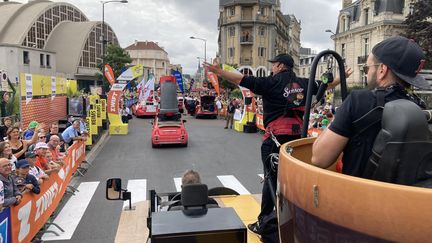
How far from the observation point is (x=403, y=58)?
6.40 feet

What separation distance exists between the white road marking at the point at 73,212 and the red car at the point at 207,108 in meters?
22.5

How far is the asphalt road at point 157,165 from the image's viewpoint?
26.9 ft

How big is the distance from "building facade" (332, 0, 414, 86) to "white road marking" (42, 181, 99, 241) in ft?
119

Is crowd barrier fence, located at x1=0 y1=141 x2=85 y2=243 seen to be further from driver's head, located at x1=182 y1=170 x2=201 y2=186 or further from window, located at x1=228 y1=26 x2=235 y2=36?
window, located at x1=228 y1=26 x2=235 y2=36

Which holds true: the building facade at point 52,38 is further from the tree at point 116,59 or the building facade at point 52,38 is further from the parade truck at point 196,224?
the parade truck at point 196,224

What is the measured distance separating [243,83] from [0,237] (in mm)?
3873

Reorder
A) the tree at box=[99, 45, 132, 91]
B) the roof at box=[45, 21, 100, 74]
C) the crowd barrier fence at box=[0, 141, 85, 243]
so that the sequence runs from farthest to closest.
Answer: the roof at box=[45, 21, 100, 74] → the tree at box=[99, 45, 132, 91] → the crowd barrier fence at box=[0, 141, 85, 243]

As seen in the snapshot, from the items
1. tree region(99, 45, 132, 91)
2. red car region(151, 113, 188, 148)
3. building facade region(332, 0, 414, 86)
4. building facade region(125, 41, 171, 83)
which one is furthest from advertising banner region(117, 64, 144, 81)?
building facade region(125, 41, 171, 83)

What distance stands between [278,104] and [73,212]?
6.62m

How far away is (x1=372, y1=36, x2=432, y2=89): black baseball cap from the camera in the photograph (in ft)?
6.41

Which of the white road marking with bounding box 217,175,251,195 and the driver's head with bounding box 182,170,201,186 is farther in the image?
the white road marking with bounding box 217,175,251,195

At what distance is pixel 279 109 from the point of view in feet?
12.3

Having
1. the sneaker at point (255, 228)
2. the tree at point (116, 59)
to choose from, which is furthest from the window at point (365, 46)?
the sneaker at point (255, 228)

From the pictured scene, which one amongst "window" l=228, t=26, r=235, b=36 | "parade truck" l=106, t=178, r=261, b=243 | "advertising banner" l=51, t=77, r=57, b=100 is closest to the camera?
"parade truck" l=106, t=178, r=261, b=243
